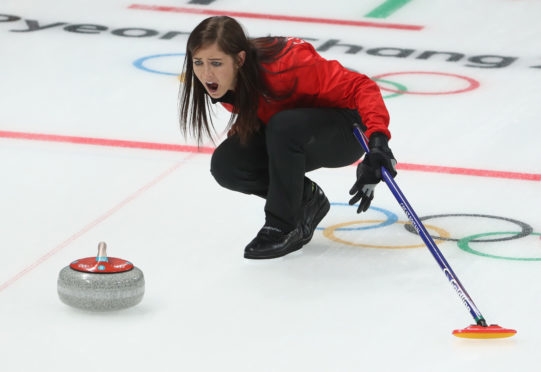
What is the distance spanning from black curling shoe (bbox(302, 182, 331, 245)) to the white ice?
46 mm

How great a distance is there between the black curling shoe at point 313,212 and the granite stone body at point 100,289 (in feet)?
2.13

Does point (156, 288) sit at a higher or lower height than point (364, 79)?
lower

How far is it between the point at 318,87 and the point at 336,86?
0.15 ft

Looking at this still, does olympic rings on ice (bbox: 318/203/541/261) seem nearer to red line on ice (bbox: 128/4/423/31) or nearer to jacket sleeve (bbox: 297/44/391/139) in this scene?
jacket sleeve (bbox: 297/44/391/139)

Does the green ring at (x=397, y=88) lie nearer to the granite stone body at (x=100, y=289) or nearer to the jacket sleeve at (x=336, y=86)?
the jacket sleeve at (x=336, y=86)

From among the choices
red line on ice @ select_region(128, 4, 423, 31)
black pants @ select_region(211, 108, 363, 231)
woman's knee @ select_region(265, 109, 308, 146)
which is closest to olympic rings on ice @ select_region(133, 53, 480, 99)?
red line on ice @ select_region(128, 4, 423, 31)

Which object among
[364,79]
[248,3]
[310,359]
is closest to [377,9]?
[248,3]

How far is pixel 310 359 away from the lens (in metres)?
2.28

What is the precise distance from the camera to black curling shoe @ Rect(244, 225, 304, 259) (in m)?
2.88

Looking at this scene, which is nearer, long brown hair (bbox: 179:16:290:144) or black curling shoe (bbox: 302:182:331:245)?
long brown hair (bbox: 179:16:290:144)

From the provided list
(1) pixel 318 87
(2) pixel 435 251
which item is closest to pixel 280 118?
(1) pixel 318 87

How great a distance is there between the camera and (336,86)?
281cm

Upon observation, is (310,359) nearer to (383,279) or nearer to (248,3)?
(383,279)

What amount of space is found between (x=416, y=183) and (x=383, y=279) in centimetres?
88
